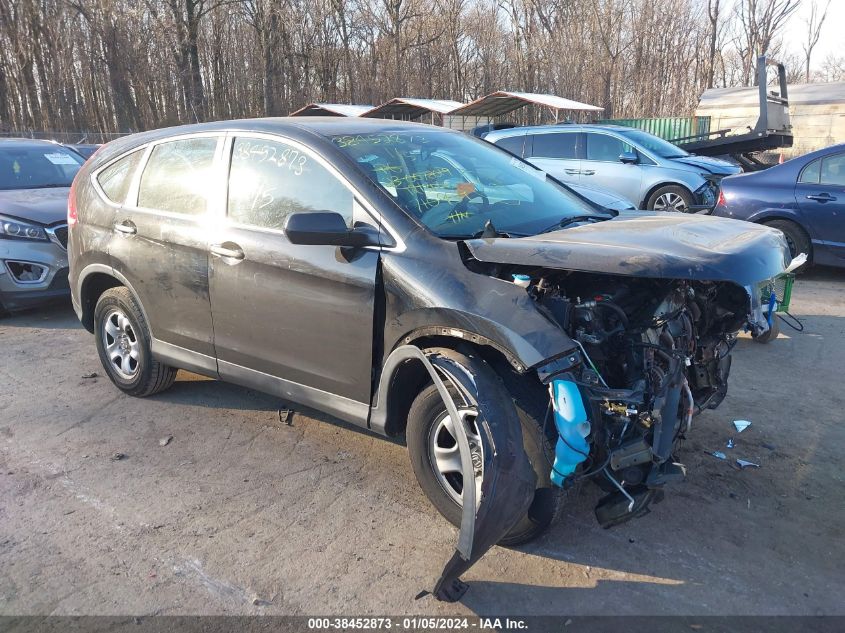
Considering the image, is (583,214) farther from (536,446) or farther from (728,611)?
(728,611)

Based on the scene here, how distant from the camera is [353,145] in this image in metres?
3.71

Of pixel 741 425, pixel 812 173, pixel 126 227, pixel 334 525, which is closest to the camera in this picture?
pixel 334 525

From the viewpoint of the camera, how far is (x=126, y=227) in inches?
179

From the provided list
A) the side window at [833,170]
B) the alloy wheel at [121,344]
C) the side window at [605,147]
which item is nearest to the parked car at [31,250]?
the alloy wheel at [121,344]

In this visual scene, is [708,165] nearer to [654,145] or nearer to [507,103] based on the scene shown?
[654,145]

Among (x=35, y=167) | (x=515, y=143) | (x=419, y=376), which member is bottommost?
(x=419, y=376)

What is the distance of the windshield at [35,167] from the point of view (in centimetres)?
790

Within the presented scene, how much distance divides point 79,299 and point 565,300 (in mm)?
3921

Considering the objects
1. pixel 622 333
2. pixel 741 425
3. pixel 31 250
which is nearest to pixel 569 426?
pixel 622 333

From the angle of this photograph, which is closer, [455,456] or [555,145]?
[455,456]

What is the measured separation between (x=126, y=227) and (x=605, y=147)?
903cm

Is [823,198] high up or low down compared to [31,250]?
up

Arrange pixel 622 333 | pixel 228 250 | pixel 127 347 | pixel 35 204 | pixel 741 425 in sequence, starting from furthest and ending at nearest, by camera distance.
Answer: pixel 35 204 < pixel 127 347 < pixel 741 425 < pixel 228 250 < pixel 622 333

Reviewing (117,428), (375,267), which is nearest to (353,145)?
(375,267)
